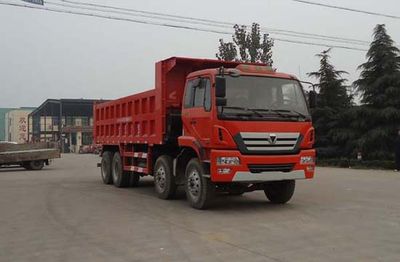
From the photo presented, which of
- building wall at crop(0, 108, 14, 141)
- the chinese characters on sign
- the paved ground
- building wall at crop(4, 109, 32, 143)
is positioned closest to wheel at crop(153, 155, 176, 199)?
the paved ground

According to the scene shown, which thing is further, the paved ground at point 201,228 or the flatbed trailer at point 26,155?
the flatbed trailer at point 26,155

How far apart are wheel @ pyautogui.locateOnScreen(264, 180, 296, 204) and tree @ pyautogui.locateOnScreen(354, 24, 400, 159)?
632 inches

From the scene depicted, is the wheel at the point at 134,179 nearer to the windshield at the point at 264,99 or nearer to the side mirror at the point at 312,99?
the side mirror at the point at 312,99

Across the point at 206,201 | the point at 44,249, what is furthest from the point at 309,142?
the point at 44,249

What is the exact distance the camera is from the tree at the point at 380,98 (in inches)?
1078

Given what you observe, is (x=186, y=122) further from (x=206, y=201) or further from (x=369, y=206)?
(x=369, y=206)

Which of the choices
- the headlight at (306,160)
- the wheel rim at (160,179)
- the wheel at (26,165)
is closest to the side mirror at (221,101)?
the headlight at (306,160)

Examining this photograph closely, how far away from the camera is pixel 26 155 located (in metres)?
29.2

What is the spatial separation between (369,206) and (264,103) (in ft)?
10.8

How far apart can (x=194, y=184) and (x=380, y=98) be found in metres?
18.5

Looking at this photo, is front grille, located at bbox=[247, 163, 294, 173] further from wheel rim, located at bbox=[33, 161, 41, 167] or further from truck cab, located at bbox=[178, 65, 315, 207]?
wheel rim, located at bbox=[33, 161, 41, 167]

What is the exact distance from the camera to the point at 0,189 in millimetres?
17547

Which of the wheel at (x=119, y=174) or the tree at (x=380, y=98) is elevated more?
the tree at (x=380, y=98)

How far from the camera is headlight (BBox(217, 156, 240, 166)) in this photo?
35.4 feet
